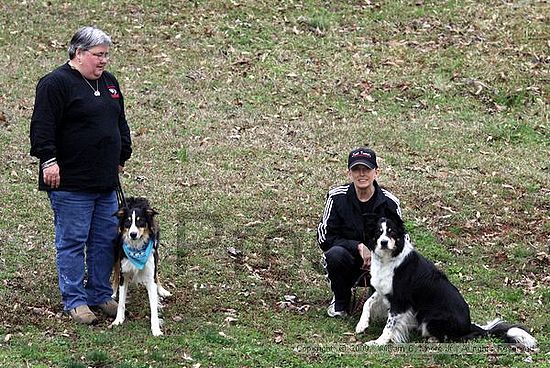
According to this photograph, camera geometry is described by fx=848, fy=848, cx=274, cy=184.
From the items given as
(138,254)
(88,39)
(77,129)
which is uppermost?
(88,39)

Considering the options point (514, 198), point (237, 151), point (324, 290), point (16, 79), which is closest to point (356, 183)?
point (324, 290)

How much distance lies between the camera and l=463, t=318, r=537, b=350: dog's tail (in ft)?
22.1

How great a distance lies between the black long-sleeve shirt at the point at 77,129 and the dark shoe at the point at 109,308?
1036 millimetres

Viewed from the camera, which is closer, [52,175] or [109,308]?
[52,175]

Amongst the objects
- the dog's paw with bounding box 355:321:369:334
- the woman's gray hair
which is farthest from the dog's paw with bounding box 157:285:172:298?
the woman's gray hair

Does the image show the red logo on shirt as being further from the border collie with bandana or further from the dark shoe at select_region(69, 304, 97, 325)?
the dark shoe at select_region(69, 304, 97, 325)

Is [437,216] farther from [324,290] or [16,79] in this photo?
[16,79]

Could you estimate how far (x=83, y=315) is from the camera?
6938mm

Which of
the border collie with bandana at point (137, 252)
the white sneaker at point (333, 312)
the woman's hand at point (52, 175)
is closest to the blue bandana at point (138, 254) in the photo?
the border collie with bandana at point (137, 252)

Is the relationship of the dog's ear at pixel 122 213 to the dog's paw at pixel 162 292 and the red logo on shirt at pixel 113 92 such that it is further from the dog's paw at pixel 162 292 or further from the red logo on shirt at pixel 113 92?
the dog's paw at pixel 162 292

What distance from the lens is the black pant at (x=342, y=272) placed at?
7480mm

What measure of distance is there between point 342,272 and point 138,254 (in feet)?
6.02

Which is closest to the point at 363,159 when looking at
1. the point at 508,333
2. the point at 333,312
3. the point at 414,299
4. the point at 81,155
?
the point at 414,299

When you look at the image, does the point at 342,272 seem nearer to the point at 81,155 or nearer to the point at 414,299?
the point at 414,299
